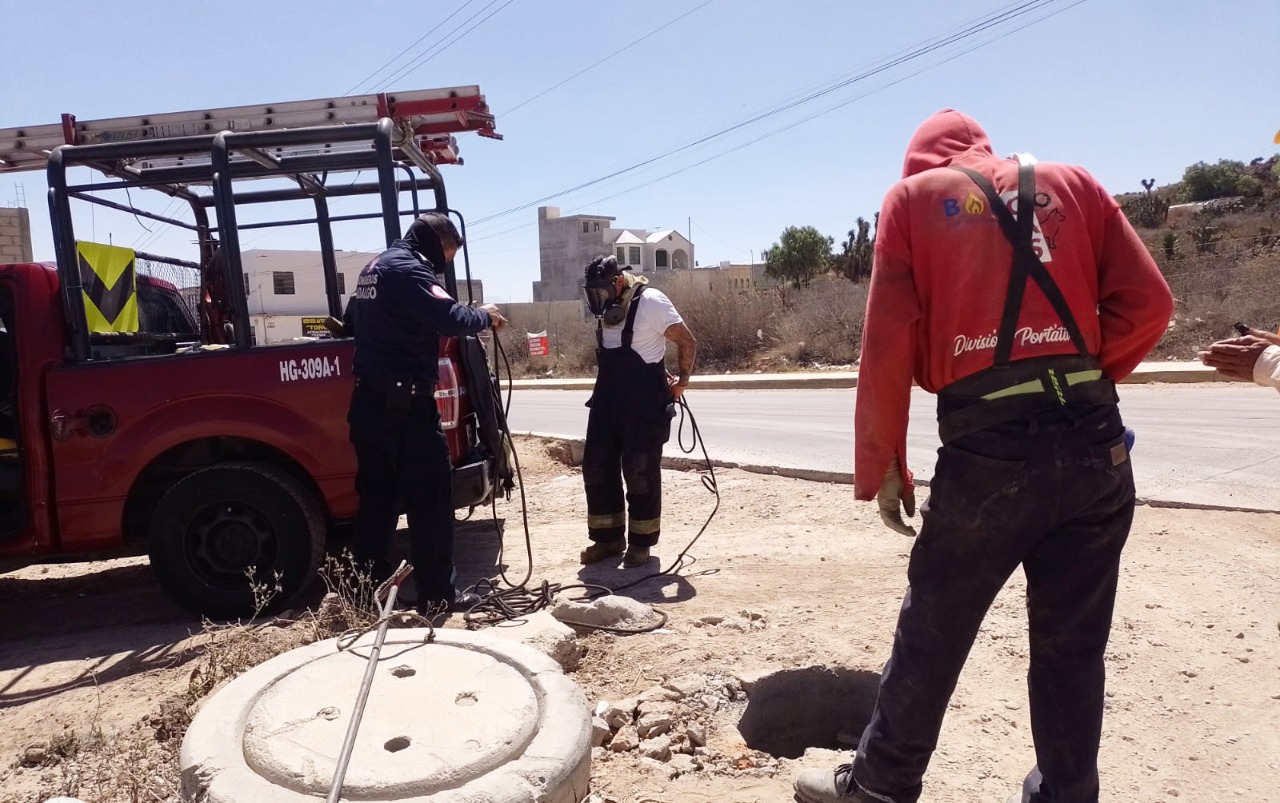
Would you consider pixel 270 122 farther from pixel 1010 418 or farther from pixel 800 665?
pixel 1010 418

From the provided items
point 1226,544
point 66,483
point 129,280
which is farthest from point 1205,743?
point 129,280

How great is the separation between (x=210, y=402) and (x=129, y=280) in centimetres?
118

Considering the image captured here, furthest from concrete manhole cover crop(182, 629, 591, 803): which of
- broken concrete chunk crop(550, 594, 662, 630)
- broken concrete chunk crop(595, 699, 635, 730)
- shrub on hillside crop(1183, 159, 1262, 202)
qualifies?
shrub on hillside crop(1183, 159, 1262, 202)

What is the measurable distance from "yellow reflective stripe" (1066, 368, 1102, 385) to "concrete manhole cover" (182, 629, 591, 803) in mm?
1568

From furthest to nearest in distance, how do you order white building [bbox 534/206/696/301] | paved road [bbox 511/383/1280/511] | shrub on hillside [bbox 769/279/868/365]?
white building [bbox 534/206/696/301], shrub on hillside [bbox 769/279/868/365], paved road [bbox 511/383/1280/511]

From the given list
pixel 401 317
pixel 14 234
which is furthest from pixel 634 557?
pixel 14 234

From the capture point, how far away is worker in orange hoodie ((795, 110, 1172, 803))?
2244 millimetres

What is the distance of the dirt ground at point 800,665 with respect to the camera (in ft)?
9.93

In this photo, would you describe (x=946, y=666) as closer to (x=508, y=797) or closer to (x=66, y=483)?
(x=508, y=797)

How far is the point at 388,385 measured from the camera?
14.6ft

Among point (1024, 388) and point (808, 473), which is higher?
point (1024, 388)

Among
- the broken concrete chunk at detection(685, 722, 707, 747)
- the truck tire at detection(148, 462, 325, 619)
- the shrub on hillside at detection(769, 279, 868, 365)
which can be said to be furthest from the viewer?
the shrub on hillside at detection(769, 279, 868, 365)

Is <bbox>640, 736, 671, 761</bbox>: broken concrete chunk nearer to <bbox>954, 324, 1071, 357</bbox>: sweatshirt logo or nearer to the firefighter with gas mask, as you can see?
<bbox>954, 324, 1071, 357</bbox>: sweatshirt logo

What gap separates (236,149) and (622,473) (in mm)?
2757
